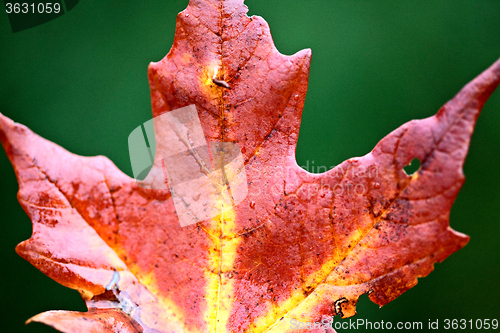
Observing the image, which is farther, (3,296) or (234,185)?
(3,296)

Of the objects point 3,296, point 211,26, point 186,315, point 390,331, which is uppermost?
point 211,26

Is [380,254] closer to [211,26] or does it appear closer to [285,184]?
[285,184]

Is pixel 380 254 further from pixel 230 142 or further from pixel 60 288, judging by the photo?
pixel 60 288

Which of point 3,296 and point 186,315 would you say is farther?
point 3,296

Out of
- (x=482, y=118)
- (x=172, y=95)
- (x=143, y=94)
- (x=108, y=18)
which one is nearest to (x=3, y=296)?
(x=143, y=94)

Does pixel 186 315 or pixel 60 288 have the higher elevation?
pixel 186 315

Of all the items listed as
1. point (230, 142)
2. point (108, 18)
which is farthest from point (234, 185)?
point (108, 18)

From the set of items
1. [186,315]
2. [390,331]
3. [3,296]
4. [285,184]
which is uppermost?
[285,184]

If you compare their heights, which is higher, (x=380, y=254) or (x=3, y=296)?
(x=380, y=254)
